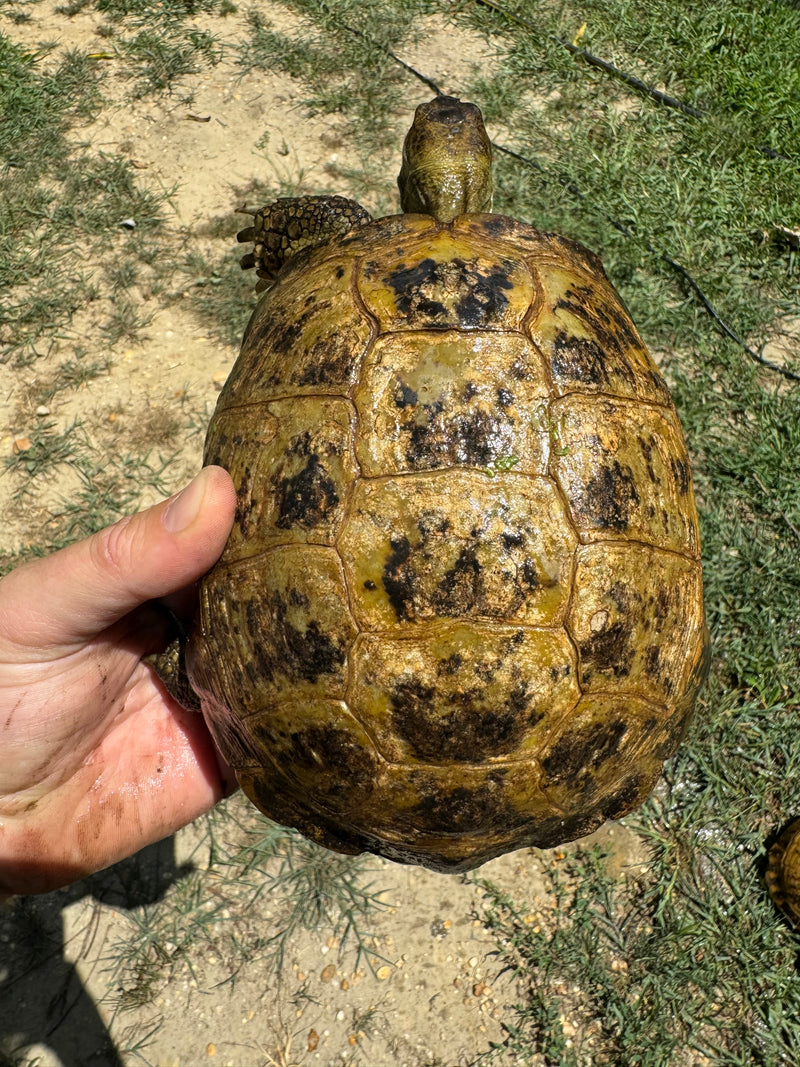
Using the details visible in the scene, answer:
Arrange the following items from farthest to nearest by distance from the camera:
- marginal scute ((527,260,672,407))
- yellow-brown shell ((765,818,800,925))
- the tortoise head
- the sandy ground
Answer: yellow-brown shell ((765,818,800,925))
the sandy ground
the tortoise head
marginal scute ((527,260,672,407))

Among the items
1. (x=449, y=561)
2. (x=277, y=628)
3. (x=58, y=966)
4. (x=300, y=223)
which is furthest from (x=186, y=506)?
(x=58, y=966)

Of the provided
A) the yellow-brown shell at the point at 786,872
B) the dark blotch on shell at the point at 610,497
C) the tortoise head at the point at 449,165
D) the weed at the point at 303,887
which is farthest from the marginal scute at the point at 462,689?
the yellow-brown shell at the point at 786,872

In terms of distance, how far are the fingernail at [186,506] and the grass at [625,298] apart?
200 cm

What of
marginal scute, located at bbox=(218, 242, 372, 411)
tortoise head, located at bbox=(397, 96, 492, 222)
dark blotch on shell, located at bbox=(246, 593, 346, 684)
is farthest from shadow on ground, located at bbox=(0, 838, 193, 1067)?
tortoise head, located at bbox=(397, 96, 492, 222)

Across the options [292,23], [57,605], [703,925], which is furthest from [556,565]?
[292,23]

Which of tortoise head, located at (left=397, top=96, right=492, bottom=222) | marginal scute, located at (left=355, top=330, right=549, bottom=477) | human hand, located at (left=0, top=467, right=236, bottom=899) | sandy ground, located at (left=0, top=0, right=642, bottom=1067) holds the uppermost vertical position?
tortoise head, located at (left=397, top=96, right=492, bottom=222)

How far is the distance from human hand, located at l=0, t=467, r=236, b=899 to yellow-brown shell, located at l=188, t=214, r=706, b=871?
187 mm

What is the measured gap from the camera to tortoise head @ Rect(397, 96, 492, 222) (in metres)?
2.87

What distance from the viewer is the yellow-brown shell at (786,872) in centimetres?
353

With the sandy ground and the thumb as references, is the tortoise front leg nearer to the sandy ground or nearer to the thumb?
the thumb

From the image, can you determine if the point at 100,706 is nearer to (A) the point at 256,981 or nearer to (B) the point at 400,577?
(A) the point at 256,981

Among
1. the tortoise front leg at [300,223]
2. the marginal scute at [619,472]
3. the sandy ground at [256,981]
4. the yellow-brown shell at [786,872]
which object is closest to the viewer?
the marginal scute at [619,472]

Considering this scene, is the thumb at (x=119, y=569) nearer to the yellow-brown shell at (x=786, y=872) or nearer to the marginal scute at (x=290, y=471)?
the marginal scute at (x=290, y=471)

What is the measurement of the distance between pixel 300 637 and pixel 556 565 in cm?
66
